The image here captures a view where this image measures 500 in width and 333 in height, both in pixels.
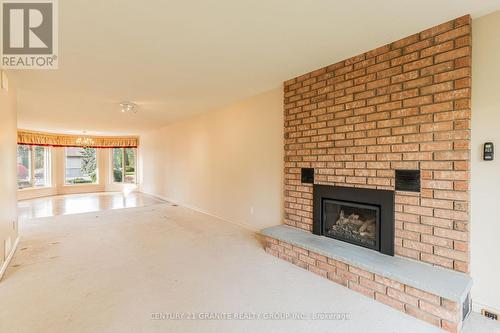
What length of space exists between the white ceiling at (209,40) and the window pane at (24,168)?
547 centimetres

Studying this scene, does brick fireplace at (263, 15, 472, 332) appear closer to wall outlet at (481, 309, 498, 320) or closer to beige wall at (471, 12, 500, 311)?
beige wall at (471, 12, 500, 311)

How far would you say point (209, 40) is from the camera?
2283 mm

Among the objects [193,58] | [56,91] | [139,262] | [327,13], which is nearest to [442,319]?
[327,13]

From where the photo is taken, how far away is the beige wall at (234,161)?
12.9 feet

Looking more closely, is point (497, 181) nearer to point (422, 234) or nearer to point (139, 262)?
point (422, 234)

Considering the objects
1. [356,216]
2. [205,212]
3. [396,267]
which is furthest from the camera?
[205,212]

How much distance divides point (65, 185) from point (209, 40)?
9792 millimetres

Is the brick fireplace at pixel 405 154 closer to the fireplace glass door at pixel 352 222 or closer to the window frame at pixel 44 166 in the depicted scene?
the fireplace glass door at pixel 352 222

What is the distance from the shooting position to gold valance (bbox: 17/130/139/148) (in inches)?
302

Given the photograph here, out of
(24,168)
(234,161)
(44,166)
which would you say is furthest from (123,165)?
(234,161)

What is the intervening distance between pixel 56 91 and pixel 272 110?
3.35 m

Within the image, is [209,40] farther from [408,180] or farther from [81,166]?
[81,166]

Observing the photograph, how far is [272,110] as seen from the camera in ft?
12.9

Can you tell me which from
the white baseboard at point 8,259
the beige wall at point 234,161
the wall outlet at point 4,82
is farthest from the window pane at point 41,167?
the wall outlet at point 4,82
